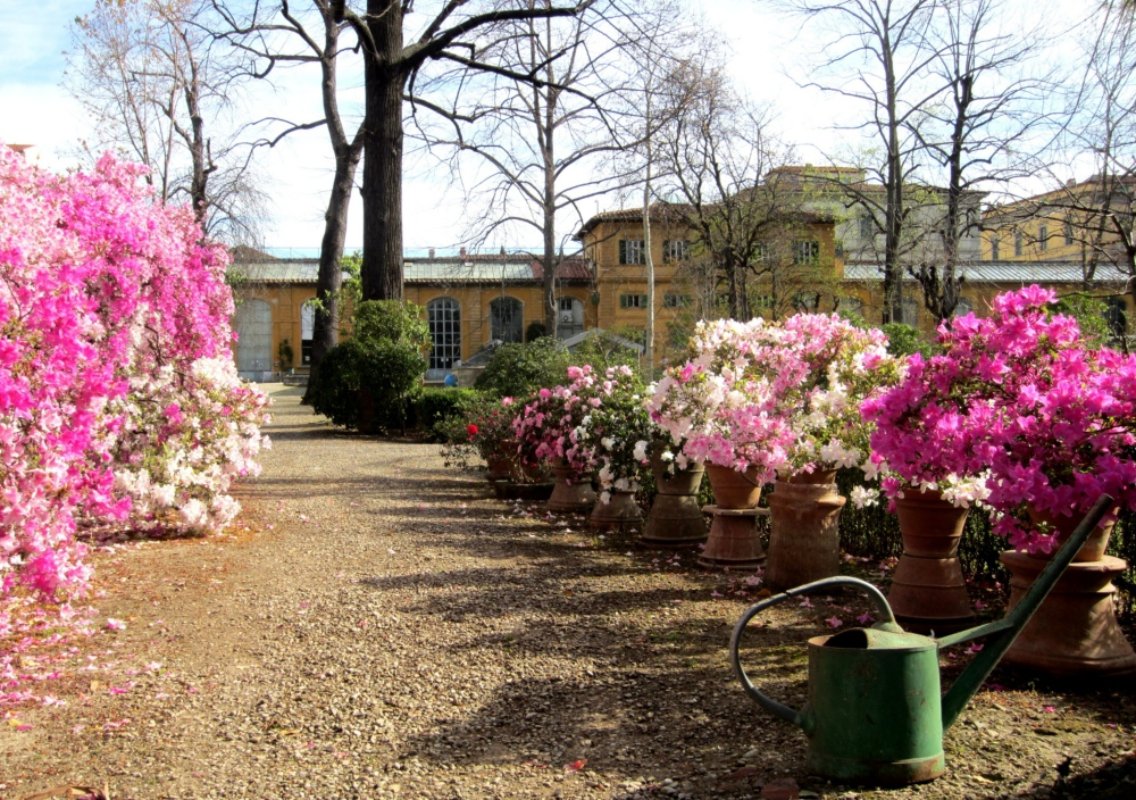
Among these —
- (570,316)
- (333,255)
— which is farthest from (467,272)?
(333,255)

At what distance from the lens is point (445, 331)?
5078cm

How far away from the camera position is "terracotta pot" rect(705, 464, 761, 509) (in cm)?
614

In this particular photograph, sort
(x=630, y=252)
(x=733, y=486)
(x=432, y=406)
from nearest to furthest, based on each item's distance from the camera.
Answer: (x=733, y=486), (x=432, y=406), (x=630, y=252)

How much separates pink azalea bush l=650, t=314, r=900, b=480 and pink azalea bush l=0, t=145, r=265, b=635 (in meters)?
3.09

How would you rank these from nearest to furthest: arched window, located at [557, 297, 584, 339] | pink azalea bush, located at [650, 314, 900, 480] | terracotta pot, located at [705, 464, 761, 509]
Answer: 1. pink azalea bush, located at [650, 314, 900, 480]
2. terracotta pot, located at [705, 464, 761, 509]
3. arched window, located at [557, 297, 584, 339]

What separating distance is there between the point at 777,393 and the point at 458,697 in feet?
9.24

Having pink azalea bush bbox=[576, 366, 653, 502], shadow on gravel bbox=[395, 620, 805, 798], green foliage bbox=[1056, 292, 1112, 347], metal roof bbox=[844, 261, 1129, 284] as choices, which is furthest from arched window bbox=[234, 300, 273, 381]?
shadow on gravel bbox=[395, 620, 805, 798]

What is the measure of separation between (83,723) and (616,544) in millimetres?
4190

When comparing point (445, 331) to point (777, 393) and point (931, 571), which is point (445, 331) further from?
point (931, 571)

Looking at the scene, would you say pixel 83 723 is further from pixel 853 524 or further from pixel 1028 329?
pixel 853 524

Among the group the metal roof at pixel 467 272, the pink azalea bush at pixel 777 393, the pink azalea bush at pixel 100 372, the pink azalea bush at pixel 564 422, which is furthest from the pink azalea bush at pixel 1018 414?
the metal roof at pixel 467 272

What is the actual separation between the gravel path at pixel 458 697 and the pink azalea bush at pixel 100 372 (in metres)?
0.57

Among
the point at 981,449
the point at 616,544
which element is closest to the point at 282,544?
the point at 616,544

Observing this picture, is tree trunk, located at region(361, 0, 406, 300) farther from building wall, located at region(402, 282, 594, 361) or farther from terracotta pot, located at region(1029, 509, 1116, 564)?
building wall, located at region(402, 282, 594, 361)
